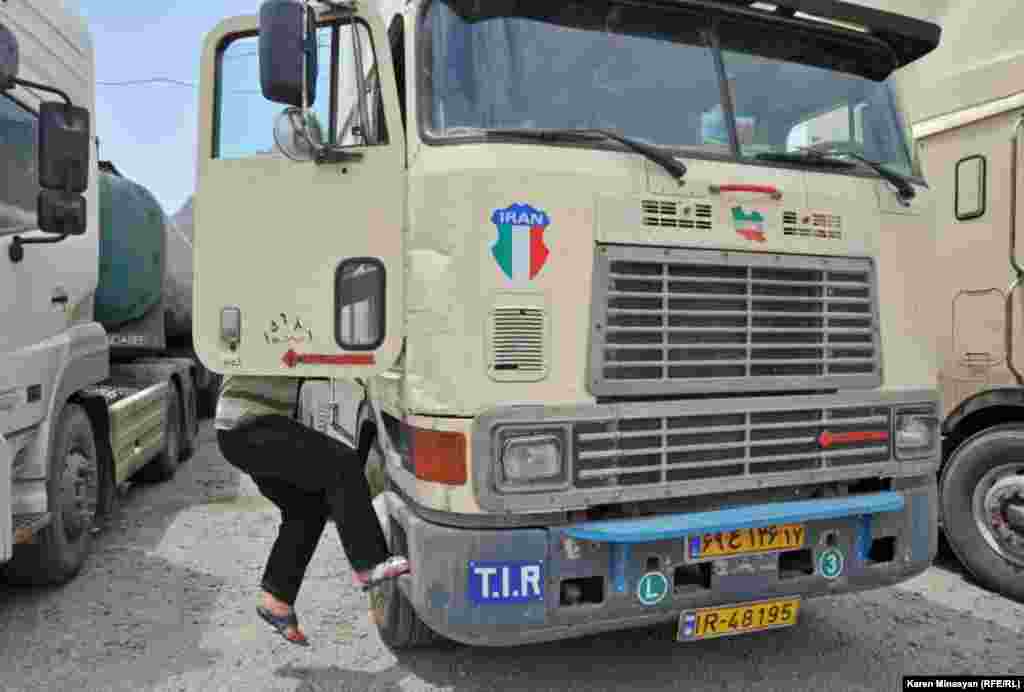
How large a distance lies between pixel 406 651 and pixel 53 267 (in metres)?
2.76

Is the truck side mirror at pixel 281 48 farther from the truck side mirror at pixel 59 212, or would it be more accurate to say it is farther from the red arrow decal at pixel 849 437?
the red arrow decal at pixel 849 437

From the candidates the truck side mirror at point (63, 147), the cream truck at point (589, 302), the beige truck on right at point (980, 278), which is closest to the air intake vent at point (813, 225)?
the cream truck at point (589, 302)

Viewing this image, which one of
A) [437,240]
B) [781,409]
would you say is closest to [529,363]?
[437,240]

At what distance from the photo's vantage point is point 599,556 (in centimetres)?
284

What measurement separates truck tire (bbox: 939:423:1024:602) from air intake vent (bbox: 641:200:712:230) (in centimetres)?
253

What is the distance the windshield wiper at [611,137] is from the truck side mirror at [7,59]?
86.3 inches

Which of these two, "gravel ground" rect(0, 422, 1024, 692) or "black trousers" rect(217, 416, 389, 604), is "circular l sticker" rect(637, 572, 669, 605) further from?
"black trousers" rect(217, 416, 389, 604)

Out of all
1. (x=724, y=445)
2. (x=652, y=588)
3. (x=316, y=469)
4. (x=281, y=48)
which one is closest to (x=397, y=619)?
(x=316, y=469)

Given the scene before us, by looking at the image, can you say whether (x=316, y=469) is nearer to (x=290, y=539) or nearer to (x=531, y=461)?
(x=290, y=539)

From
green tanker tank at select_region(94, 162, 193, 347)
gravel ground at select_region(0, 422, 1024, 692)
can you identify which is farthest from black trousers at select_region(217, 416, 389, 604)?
green tanker tank at select_region(94, 162, 193, 347)

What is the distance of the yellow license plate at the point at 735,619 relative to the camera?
2918 millimetres

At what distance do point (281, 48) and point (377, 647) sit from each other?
8.12 feet

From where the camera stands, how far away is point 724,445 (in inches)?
119

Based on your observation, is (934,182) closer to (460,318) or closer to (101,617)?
(460,318)
